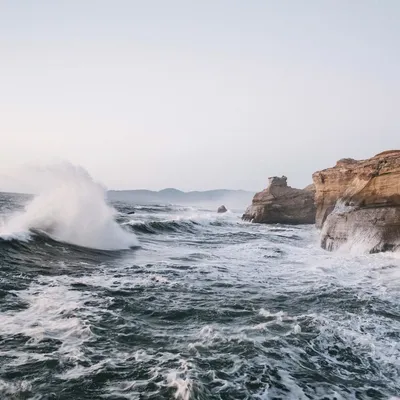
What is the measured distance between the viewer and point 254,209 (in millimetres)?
41906

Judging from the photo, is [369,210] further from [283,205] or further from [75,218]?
[283,205]

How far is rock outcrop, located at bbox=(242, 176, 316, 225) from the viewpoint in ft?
133

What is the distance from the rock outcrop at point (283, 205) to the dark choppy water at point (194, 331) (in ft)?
89.9

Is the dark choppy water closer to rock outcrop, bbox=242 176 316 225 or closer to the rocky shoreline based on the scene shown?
Answer: the rocky shoreline

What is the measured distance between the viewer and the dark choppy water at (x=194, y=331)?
16.1ft

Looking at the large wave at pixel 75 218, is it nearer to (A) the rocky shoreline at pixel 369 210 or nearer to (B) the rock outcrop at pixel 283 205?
(A) the rocky shoreline at pixel 369 210

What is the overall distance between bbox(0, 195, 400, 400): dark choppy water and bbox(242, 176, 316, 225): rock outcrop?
89.9 ft

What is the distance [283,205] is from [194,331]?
117ft

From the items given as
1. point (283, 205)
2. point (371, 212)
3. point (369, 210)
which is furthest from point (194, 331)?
point (283, 205)

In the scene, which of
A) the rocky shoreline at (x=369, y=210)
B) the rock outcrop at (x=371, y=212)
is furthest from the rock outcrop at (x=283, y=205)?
the rock outcrop at (x=371, y=212)

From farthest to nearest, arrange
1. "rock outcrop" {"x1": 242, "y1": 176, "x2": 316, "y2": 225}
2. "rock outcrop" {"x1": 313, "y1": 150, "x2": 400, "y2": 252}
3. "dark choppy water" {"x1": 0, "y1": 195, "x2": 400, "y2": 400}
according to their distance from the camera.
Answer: "rock outcrop" {"x1": 242, "y1": 176, "x2": 316, "y2": 225}
"rock outcrop" {"x1": 313, "y1": 150, "x2": 400, "y2": 252}
"dark choppy water" {"x1": 0, "y1": 195, "x2": 400, "y2": 400}

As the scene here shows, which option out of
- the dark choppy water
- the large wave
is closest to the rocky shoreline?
the dark choppy water

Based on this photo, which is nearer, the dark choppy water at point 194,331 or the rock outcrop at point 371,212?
the dark choppy water at point 194,331

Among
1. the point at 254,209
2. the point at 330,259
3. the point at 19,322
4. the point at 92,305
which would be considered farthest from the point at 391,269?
the point at 254,209
